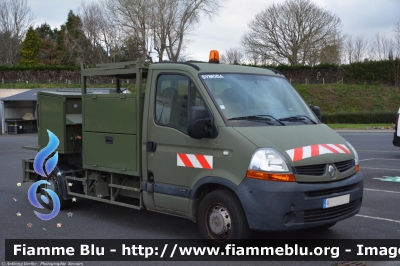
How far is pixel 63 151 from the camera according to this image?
8523 millimetres

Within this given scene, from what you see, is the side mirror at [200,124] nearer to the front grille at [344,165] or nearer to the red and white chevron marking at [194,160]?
the red and white chevron marking at [194,160]

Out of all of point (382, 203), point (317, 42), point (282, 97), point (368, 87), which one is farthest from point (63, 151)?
point (317, 42)

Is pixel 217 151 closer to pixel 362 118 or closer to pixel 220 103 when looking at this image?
pixel 220 103

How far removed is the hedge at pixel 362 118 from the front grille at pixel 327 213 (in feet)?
114

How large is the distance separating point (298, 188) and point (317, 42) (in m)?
55.1

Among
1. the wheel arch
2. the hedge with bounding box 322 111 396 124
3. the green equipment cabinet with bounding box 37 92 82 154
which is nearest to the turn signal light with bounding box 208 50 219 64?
the wheel arch

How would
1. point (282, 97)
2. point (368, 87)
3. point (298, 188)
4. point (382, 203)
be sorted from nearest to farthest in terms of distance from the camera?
point (298, 188)
point (282, 97)
point (382, 203)
point (368, 87)

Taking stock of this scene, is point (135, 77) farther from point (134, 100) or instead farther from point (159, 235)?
point (159, 235)

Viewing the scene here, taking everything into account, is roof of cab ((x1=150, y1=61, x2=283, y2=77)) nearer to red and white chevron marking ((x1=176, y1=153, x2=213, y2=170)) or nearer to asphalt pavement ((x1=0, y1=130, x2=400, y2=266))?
red and white chevron marking ((x1=176, y1=153, x2=213, y2=170))

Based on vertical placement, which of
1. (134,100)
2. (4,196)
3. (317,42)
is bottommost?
(4,196)

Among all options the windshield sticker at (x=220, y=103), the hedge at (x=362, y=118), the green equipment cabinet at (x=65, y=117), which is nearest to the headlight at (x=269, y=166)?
the windshield sticker at (x=220, y=103)

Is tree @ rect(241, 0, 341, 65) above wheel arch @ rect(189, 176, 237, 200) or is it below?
above

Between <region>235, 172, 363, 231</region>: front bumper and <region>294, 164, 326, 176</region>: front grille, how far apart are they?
5.1 inches

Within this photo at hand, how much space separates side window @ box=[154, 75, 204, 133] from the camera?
646 cm
